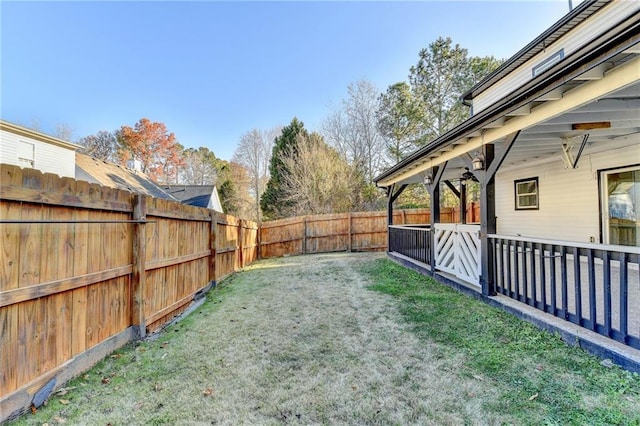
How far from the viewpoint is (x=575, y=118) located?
142 inches

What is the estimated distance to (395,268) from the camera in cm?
786

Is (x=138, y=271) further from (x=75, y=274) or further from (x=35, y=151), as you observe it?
(x=35, y=151)

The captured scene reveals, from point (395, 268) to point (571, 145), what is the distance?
447 centimetres

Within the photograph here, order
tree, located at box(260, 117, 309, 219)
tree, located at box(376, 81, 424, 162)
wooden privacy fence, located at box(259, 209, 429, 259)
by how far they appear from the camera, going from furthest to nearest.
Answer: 1. tree, located at box(260, 117, 309, 219)
2. tree, located at box(376, 81, 424, 162)
3. wooden privacy fence, located at box(259, 209, 429, 259)

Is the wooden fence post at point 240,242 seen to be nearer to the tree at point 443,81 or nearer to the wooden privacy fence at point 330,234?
the wooden privacy fence at point 330,234

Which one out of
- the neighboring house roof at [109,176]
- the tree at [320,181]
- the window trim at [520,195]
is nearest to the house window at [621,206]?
the window trim at [520,195]

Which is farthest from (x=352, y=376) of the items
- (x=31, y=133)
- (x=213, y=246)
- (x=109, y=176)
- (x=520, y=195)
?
(x=109, y=176)

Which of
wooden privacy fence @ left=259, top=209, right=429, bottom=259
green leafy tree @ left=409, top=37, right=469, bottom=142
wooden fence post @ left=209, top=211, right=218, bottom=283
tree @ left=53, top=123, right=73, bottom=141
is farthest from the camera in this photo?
tree @ left=53, top=123, right=73, bottom=141

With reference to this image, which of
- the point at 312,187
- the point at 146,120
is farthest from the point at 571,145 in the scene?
the point at 146,120

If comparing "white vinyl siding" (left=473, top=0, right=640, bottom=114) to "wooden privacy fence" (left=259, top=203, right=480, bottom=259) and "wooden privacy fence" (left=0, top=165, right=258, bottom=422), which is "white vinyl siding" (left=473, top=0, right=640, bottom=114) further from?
"wooden privacy fence" (left=259, top=203, right=480, bottom=259)

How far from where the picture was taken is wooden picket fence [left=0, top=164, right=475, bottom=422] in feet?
6.88

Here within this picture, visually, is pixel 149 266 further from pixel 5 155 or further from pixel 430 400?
pixel 5 155

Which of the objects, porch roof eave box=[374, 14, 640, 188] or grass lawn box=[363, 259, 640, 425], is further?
porch roof eave box=[374, 14, 640, 188]

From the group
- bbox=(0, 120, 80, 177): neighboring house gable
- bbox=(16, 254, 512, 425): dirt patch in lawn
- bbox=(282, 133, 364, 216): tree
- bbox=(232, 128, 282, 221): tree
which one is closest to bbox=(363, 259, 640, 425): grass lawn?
bbox=(16, 254, 512, 425): dirt patch in lawn
